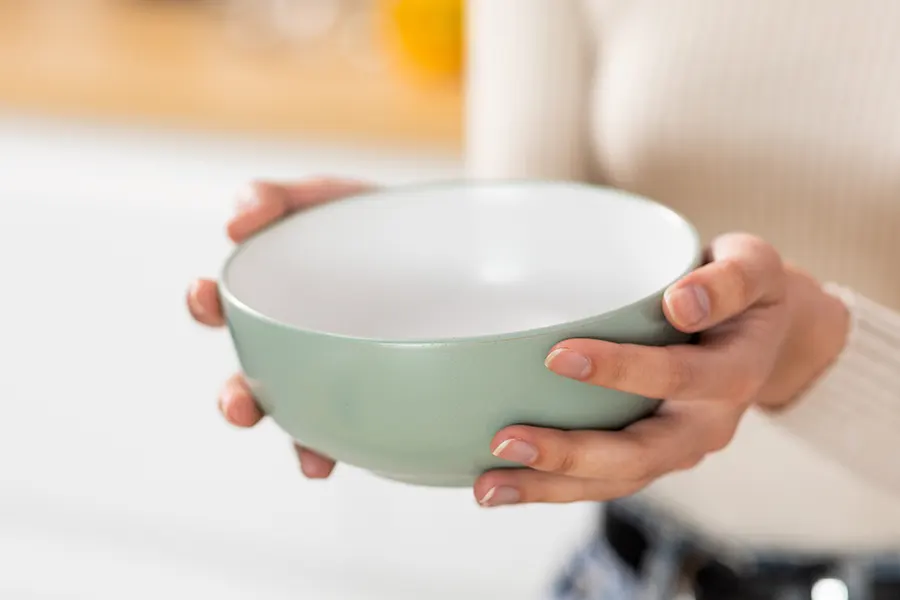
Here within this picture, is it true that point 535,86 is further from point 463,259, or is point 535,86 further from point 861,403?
point 861,403

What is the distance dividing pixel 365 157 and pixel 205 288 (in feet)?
2.06

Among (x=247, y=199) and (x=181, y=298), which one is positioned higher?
(x=247, y=199)

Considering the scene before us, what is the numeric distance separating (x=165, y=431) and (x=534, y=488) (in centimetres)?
102

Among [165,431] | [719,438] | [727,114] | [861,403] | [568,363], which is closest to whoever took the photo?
[568,363]

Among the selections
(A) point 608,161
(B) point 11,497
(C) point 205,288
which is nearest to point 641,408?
(C) point 205,288

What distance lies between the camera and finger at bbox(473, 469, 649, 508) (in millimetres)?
453

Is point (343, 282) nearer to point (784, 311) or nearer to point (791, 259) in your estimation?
point (784, 311)

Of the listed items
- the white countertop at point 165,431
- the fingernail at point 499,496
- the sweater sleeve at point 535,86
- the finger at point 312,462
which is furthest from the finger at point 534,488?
the white countertop at point 165,431

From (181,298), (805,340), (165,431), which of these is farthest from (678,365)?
(165,431)

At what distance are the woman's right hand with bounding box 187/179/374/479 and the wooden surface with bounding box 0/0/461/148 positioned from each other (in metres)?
0.52

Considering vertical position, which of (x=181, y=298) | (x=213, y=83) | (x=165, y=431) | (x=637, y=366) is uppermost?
(x=637, y=366)

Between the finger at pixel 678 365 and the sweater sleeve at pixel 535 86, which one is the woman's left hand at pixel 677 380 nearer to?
the finger at pixel 678 365

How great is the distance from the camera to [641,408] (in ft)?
1.55

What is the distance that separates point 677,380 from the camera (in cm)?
45
